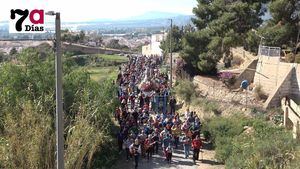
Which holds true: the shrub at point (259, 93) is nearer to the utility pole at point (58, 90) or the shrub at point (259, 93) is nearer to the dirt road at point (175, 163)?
the dirt road at point (175, 163)

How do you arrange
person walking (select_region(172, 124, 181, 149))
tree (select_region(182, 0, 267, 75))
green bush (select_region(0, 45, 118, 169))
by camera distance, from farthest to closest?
tree (select_region(182, 0, 267, 75)), person walking (select_region(172, 124, 181, 149)), green bush (select_region(0, 45, 118, 169))

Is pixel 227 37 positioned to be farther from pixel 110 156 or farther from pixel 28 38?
pixel 28 38

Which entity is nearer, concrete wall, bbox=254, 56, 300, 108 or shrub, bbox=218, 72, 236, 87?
concrete wall, bbox=254, 56, 300, 108

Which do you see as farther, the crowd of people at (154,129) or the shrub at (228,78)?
the shrub at (228,78)

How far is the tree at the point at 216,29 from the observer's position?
1321 inches

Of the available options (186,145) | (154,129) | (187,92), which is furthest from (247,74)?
(186,145)

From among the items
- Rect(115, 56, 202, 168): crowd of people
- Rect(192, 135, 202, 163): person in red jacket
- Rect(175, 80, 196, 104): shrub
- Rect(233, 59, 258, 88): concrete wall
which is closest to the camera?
Rect(192, 135, 202, 163): person in red jacket

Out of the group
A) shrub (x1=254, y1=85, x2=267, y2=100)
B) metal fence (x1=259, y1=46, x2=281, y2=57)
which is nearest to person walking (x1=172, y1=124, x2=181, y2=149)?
shrub (x1=254, y1=85, x2=267, y2=100)

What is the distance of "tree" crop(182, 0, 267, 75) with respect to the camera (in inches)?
1321

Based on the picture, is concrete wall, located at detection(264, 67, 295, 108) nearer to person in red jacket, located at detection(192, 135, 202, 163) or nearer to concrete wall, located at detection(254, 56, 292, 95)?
concrete wall, located at detection(254, 56, 292, 95)

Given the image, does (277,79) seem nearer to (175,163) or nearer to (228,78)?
(228,78)

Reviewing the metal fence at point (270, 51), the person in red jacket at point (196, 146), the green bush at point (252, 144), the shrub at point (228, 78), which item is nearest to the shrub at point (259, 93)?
the metal fence at point (270, 51)

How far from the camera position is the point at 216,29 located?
34.3 metres

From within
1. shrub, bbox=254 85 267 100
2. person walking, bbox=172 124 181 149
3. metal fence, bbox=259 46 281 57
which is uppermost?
metal fence, bbox=259 46 281 57
